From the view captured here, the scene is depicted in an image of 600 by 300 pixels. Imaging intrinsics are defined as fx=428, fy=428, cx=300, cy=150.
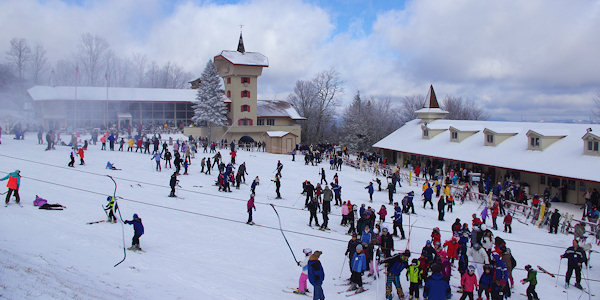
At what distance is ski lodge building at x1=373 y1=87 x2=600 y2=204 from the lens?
24.8 m

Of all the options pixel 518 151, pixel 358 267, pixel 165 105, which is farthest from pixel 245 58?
pixel 358 267

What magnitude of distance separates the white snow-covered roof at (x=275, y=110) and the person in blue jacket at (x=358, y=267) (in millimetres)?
49461

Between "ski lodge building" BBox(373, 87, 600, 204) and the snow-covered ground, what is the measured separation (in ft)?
7.82

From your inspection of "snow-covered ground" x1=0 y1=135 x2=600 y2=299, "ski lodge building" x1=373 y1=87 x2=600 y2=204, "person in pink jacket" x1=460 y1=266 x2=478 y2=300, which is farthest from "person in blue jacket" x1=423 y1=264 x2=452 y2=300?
"ski lodge building" x1=373 y1=87 x2=600 y2=204

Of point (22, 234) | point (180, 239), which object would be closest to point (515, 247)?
point (180, 239)

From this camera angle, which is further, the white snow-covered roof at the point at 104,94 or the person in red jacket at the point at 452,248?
the white snow-covered roof at the point at 104,94

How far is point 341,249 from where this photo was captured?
14.9m

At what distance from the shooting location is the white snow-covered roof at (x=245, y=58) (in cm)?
5425

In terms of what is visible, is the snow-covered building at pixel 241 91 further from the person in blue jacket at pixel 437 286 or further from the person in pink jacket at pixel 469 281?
the person in blue jacket at pixel 437 286

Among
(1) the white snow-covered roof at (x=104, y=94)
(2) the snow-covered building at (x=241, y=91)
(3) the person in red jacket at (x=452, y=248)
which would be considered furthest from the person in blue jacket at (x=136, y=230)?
(1) the white snow-covered roof at (x=104, y=94)

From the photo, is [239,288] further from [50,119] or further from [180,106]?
[180,106]

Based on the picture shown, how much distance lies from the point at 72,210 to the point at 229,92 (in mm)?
41056

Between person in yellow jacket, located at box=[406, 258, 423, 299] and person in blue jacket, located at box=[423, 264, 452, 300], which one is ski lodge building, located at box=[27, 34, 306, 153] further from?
person in blue jacket, located at box=[423, 264, 452, 300]

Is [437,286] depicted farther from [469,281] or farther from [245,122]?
[245,122]
